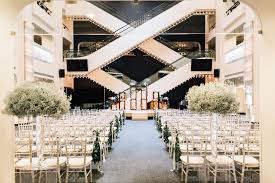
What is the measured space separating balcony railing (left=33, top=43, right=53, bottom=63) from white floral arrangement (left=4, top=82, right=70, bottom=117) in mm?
12428

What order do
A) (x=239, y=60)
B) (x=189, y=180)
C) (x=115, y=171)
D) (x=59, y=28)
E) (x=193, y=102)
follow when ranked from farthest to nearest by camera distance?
(x=59, y=28) < (x=239, y=60) < (x=115, y=171) < (x=189, y=180) < (x=193, y=102)

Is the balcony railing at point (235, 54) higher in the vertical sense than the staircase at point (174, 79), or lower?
higher

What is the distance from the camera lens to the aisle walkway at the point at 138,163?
21.1 feet

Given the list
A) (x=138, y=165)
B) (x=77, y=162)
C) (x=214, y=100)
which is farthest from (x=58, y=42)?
(x=214, y=100)

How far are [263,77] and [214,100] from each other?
0.85m

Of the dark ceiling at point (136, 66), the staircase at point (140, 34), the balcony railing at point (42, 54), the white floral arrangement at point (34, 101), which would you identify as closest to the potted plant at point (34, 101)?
the white floral arrangement at point (34, 101)

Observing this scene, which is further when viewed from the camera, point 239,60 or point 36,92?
point 239,60

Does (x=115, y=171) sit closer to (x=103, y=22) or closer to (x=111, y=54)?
(x=111, y=54)

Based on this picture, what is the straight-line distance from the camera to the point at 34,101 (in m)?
4.85

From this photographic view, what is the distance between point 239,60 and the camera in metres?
17.3

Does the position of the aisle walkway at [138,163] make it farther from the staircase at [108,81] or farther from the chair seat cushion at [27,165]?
the staircase at [108,81]

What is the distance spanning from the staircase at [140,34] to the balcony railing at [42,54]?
7.05 ft
